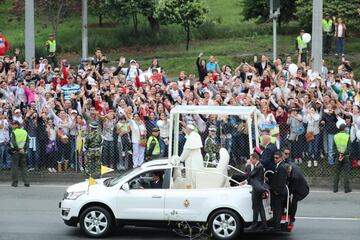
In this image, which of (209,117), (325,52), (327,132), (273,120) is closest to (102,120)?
(209,117)

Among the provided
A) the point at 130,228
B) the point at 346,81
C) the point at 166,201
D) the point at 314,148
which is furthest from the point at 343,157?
the point at 166,201

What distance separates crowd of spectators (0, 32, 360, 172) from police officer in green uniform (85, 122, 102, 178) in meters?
1.26

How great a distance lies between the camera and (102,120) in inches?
944

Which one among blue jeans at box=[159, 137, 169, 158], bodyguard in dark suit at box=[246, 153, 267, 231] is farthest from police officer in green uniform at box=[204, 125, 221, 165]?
bodyguard in dark suit at box=[246, 153, 267, 231]

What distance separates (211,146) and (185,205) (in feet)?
18.4

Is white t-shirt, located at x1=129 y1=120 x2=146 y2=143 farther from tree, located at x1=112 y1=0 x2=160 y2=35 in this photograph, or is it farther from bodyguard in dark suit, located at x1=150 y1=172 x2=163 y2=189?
tree, located at x1=112 y1=0 x2=160 y2=35

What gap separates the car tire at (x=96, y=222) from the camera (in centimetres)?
1681

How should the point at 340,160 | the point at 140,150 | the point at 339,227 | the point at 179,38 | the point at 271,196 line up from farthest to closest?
the point at 179,38
the point at 140,150
the point at 340,160
the point at 339,227
the point at 271,196

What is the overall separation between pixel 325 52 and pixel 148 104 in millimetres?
13942

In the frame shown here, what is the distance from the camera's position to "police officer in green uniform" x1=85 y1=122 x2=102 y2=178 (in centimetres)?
2238

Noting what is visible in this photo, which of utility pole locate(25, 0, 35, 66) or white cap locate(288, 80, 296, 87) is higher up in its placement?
utility pole locate(25, 0, 35, 66)

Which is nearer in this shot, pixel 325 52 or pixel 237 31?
pixel 325 52

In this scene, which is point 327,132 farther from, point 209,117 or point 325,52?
point 325,52

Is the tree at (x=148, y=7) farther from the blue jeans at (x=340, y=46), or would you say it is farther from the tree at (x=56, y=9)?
the blue jeans at (x=340, y=46)
